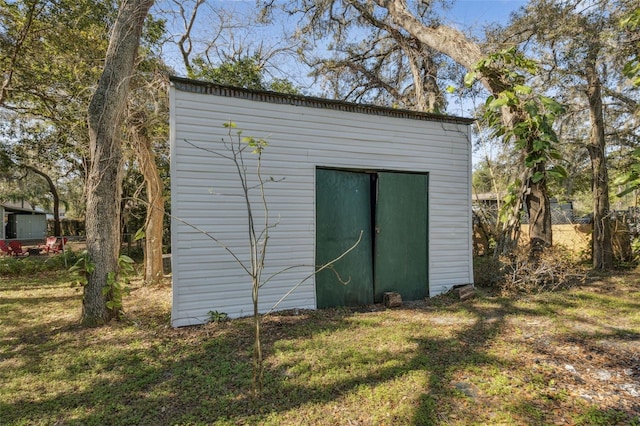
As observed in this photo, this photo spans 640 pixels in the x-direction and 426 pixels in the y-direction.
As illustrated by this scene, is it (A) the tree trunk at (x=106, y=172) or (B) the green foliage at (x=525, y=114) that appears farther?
(B) the green foliage at (x=525, y=114)

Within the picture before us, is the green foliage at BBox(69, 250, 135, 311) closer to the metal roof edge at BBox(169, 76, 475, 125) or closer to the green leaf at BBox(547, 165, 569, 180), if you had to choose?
the metal roof edge at BBox(169, 76, 475, 125)

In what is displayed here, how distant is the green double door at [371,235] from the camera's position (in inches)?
191

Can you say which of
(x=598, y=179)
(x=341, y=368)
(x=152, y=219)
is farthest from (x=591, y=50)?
(x=152, y=219)

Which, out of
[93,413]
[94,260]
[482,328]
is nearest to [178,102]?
[94,260]

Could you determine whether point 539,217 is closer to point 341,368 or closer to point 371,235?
point 371,235

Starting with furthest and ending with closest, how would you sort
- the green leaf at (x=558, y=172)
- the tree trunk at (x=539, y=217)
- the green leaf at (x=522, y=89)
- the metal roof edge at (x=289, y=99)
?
the tree trunk at (x=539, y=217), the green leaf at (x=558, y=172), the green leaf at (x=522, y=89), the metal roof edge at (x=289, y=99)

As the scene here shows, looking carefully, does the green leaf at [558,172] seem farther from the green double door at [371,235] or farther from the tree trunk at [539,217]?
the green double door at [371,235]

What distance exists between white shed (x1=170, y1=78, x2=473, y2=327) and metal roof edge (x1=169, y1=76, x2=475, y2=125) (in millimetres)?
15

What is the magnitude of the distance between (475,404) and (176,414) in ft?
7.06

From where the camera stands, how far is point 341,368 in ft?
9.53

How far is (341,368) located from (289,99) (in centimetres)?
353

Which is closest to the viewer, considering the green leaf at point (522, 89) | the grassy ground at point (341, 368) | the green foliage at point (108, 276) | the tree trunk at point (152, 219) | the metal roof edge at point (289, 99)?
the grassy ground at point (341, 368)

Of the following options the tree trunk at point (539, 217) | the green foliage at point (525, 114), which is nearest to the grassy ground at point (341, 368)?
the tree trunk at point (539, 217)

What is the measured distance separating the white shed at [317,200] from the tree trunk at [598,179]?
3789 millimetres
